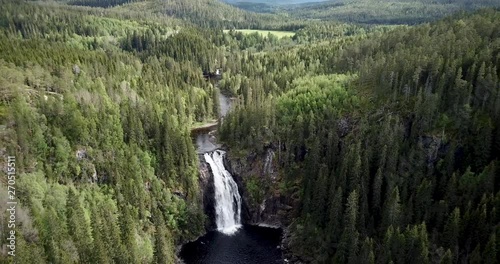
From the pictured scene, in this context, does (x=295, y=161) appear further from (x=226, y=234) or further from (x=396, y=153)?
(x=396, y=153)

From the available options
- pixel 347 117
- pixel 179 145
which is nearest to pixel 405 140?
pixel 347 117

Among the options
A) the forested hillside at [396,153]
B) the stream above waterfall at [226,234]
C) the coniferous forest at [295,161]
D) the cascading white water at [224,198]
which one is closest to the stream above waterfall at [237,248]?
the stream above waterfall at [226,234]

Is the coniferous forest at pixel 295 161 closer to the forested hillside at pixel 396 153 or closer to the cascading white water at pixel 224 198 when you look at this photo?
the forested hillside at pixel 396 153

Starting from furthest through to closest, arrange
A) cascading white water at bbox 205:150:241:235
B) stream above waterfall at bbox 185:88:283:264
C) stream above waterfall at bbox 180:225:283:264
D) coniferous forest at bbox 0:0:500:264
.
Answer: cascading white water at bbox 205:150:241:235
stream above waterfall at bbox 185:88:283:264
stream above waterfall at bbox 180:225:283:264
coniferous forest at bbox 0:0:500:264

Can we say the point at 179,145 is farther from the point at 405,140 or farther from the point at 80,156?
the point at 405,140

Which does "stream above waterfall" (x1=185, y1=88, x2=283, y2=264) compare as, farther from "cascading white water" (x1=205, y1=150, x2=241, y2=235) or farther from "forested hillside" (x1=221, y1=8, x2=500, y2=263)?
"forested hillside" (x1=221, y1=8, x2=500, y2=263)

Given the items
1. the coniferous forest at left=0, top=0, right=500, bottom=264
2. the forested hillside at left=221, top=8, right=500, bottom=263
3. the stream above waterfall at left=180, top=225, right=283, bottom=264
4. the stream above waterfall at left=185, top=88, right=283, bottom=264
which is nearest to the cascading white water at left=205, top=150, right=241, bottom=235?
the stream above waterfall at left=185, top=88, right=283, bottom=264

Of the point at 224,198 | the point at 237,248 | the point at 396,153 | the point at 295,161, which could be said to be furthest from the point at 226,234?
the point at 396,153
